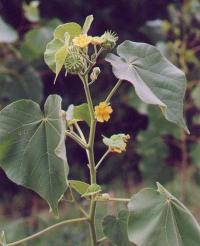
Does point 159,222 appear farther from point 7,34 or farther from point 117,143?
point 7,34

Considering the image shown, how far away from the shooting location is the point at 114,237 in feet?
3.62

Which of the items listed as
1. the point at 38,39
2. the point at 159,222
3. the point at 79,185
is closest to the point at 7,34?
the point at 38,39

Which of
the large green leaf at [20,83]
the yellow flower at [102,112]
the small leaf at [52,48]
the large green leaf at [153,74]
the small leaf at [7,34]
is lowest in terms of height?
the yellow flower at [102,112]

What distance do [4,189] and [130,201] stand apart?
8.67 feet

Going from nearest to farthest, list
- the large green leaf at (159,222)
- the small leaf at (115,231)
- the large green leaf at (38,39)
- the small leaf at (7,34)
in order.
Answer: the large green leaf at (159,222) → the small leaf at (115,231) → the small leaf at (7,34) → the large green leaf at (38,39)

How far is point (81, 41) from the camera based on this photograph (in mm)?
1000

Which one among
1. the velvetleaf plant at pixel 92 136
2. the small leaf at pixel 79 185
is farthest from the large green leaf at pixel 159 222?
the small leaf at pixel 79 185

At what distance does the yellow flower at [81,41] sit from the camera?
3.25ft

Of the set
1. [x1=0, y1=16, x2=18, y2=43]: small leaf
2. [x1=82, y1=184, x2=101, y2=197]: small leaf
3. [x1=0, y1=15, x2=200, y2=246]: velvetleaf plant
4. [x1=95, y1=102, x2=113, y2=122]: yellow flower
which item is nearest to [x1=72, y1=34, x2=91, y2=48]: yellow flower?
[x1=0, y1=15, x2=200, y2=246]: velvetleaf plant

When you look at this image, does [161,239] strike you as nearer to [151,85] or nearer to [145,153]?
[151,85]

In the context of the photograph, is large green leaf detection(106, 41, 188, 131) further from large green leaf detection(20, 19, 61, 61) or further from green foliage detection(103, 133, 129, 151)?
large green leaf detection(20, 19, 61, 61)

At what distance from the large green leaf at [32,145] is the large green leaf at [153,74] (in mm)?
140

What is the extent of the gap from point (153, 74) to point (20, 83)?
134 centimetres

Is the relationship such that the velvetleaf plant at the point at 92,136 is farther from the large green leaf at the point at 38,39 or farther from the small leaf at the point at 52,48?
the large green leaf at the point at 38,39
